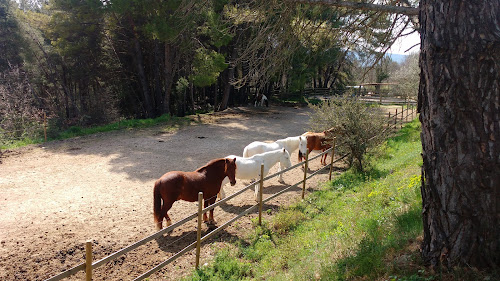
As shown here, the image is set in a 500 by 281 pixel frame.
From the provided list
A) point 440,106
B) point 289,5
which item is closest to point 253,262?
point 440,106

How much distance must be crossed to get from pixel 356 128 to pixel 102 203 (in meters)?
7.32

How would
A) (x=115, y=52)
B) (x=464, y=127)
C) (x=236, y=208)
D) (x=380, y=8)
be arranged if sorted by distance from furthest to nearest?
1. (x=115, y=52)
2. (x=236, y=208)
3. (x=380, y=8)
4. (x=464, y=127)

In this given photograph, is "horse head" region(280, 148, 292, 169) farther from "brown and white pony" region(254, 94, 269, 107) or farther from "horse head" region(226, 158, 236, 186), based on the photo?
"brown and white pony" region(254, 94, 269, 107)

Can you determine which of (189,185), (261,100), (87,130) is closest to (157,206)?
(189,185)

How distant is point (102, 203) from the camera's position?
7438 mm

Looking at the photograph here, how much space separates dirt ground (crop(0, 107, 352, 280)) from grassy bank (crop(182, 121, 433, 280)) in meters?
0.56

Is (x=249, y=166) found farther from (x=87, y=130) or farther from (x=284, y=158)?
(x=87, y=130)

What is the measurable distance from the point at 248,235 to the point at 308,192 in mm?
3036

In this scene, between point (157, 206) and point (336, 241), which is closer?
point (336, 241)

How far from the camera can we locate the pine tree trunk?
2.74m

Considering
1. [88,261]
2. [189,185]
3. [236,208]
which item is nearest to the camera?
[88,261]

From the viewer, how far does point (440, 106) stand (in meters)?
2.91

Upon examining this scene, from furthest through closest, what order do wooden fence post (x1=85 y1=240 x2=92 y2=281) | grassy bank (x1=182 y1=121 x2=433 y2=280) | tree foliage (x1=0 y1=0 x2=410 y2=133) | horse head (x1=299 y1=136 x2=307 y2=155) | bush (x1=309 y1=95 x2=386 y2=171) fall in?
tree foliage (x1=0 y1=0 x2=410 y2=133), horse head (x1=299 y1=136 x2=307 y2=155), bush (x1=309 y1=95 x2=386 y2=171), grassy bank (x1=182 y1=121 x2=433 y2=280), wooden fence post (x1=85 y1=240 x2=92 y2=281)

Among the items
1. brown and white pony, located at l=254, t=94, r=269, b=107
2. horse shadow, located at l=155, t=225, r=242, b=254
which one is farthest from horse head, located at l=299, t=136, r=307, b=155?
brown and white pony, located at l=254, t=94, r=269, b=107
